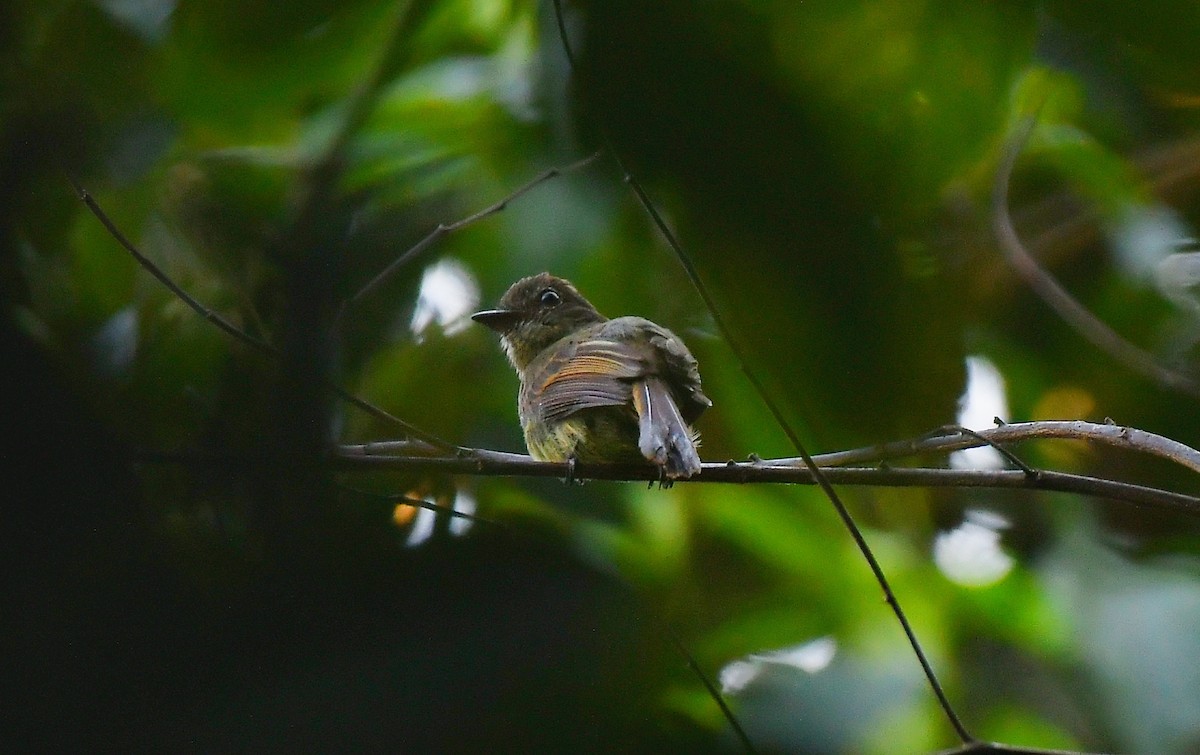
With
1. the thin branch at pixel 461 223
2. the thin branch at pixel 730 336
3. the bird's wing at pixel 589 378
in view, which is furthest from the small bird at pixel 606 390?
the thin branch at pixel 730 336

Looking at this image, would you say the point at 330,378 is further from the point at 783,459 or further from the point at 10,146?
the point at 783,459

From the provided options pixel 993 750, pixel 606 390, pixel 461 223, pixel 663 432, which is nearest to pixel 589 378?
pixel 606 390

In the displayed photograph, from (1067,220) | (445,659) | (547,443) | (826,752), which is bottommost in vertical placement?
(445,659)

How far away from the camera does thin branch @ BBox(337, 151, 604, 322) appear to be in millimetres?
1253

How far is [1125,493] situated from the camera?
4.34ft

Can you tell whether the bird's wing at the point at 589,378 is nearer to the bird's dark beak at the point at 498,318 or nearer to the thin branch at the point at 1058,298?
the bird's dark beak at the point at 498,318

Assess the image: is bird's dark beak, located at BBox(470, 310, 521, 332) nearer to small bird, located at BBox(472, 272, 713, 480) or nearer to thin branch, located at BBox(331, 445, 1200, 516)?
small bird, located at BBox(472, 272, 713, 480)

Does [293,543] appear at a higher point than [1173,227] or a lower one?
lower

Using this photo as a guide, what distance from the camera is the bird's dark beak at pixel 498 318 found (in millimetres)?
2061

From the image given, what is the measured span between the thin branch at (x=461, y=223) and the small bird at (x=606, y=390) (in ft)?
0.83

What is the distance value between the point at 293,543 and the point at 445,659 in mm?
130

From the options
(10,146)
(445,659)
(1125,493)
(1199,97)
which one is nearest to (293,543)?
(445,659)

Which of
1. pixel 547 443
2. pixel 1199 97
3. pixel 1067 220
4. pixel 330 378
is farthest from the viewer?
pixel 1067 220

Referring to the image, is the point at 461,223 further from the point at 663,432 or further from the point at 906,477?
the point at 906,477
